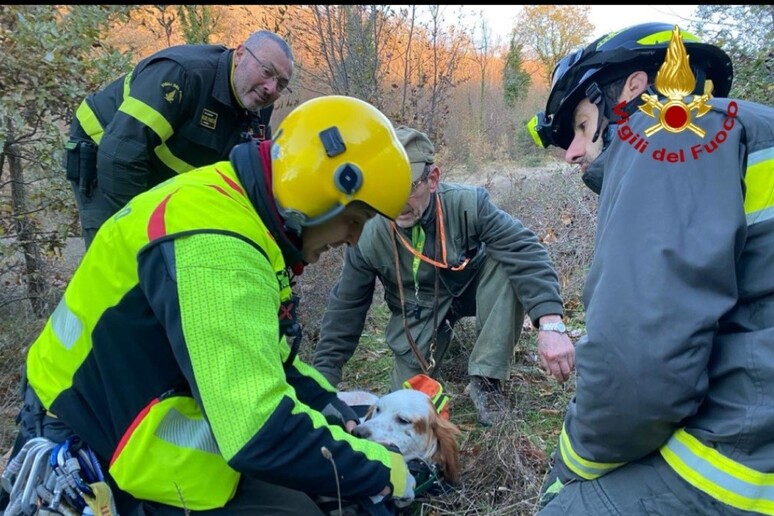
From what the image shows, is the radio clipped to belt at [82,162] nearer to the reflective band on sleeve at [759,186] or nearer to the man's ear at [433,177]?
the man's ear at [433,177]

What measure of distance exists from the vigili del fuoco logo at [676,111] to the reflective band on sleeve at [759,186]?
0.10 m

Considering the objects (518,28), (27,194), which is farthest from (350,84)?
(518,28)

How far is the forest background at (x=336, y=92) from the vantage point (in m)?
3.71

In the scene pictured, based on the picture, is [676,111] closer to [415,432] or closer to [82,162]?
[415,432]

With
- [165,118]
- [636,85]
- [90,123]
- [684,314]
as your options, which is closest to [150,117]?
[165,118]

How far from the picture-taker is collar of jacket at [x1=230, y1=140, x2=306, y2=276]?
208cm

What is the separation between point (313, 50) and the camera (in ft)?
27.9

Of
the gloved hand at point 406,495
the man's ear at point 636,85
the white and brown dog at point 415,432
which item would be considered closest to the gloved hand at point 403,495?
the gloved hand at point 406,495

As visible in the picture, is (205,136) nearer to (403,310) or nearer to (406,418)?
(403,310)

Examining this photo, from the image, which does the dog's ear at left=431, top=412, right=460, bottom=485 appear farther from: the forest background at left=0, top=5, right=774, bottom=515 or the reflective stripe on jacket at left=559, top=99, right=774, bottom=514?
the reflective stripe on jacket at left=559, top=99, right=774, bottom=514

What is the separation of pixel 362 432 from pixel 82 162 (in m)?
2.77

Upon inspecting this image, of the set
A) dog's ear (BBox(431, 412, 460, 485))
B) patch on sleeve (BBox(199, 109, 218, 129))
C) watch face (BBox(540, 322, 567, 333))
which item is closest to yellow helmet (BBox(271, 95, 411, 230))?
dog's ear (BBox(431, 412, 460, 485))

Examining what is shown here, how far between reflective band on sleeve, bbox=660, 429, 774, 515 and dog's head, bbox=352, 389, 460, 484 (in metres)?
1.55

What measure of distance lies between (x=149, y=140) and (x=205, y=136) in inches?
16.9
